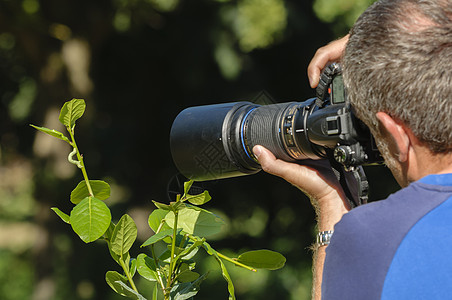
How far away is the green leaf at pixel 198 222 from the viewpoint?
754 mm

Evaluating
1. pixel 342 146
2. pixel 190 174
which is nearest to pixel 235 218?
pixel 190 174

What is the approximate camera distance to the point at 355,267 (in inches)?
23.1

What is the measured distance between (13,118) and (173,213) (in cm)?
285

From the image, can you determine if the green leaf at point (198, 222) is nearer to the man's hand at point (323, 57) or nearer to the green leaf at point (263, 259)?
the green leaf at point (263, 259)

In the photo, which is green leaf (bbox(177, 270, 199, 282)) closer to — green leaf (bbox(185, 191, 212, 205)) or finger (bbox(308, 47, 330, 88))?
green leaf (bbox(185, 191, 212, 205))

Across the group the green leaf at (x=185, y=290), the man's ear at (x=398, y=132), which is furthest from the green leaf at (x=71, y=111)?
the man's ear at (x=398, y=132)

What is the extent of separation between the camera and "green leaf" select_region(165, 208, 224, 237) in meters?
0.75

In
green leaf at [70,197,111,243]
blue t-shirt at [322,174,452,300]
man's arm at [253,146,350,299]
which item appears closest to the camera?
blue t-shirt at [322,174,452,300]

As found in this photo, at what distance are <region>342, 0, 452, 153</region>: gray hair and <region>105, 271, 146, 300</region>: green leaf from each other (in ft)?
1.08

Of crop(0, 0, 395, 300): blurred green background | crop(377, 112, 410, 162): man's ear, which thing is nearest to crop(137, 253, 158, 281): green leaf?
crop(377, 112, 410, 162): man's ear

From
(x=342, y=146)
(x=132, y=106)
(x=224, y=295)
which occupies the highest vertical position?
(x=342, y=146)

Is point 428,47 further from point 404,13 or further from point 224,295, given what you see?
point 224,295

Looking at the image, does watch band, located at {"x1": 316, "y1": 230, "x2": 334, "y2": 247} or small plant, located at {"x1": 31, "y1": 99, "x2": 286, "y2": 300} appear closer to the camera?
small plant, located at {"x1": 31, "y1": 99, "x2": 286, "y2": 300}

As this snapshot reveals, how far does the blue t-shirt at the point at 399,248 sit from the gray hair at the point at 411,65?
0.06 m
